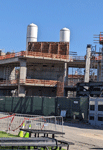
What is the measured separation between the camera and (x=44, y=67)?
51.3 meters

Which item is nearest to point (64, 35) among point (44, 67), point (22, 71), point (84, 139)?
point (44, 67)

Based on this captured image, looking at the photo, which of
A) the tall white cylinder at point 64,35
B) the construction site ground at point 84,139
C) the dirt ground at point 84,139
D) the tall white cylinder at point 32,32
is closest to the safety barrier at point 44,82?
the tall white cylinder at point 64,35

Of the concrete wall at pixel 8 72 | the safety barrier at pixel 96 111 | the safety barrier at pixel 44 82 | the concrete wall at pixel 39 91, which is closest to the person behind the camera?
the safety barrier at pixel 96 111

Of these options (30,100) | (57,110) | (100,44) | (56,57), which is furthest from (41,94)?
(57,110)

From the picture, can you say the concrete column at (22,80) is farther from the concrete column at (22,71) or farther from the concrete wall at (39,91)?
the concrete wall at (39,91)

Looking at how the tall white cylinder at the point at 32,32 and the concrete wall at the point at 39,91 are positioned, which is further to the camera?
the tall white cylinder at the point at 32,32

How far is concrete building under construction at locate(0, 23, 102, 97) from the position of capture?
46.3 meters

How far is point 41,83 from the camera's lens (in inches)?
1848

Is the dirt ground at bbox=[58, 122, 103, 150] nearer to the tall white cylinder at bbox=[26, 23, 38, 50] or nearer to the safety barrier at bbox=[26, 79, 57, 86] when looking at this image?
the safety barrier at bbox=[26, 79, 57, 86]

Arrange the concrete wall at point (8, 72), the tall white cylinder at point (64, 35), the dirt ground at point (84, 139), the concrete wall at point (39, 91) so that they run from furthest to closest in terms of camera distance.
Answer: the tall white cylinder at point (64, 35) < the concrete wall at point (8, 72) < the concrete wall at point (39, 91) < the dirt ground at point (84, 139)

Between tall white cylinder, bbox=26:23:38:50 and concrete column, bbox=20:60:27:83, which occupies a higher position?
tall white cylinder, bbox=26:23:38:50

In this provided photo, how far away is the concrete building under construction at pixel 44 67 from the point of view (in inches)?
1822

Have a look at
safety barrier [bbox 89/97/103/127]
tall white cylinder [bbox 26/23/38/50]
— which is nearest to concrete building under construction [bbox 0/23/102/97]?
tall white cylinder [bbox 26/23/38/50]

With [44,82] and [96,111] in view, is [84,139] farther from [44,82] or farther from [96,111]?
[44,82]
